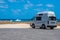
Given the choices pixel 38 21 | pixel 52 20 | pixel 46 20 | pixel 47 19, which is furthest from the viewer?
pixel 38 21

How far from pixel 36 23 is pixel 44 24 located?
1720 mm

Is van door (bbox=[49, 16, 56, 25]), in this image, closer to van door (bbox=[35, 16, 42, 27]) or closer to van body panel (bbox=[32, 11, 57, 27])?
van body panel (bbox=[32, 11, 57, 27])

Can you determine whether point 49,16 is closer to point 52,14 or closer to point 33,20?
point 52,14

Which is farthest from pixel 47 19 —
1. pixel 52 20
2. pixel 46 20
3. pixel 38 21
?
pixel 38 21

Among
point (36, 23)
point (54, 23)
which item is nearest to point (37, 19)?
point (36, 23)

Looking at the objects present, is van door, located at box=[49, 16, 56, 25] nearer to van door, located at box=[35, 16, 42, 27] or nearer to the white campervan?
the white campervan

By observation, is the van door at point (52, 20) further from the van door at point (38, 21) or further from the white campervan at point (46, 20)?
the van door at point (38, 21)

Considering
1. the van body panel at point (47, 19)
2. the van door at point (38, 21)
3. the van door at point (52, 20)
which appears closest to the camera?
the van body panel at point (47, 19)

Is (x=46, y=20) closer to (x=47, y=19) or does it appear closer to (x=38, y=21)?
(x=47, y=19)

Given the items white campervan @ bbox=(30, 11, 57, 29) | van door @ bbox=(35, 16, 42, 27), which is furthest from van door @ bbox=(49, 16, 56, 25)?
van door @ bbox=(35, 16, 42, 27)

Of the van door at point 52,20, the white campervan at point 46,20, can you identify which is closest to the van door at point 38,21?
the white campervan at point 46,20

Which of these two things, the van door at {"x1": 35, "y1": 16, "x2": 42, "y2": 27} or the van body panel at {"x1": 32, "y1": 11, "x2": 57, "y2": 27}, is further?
the van door at {"x1": 35, "y1": 16, "x2": 42, "y2": 27}

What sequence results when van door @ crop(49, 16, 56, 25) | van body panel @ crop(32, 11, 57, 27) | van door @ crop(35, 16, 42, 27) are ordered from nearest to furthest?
van body panel @ crop(32, 11, 57, 27) → van door @ crop(49, 16, 56, 25) → van door @ crop(35, 16, 42, 27)

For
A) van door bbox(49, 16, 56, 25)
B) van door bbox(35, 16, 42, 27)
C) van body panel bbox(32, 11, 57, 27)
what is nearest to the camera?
van body panel bbox(32, 11, 57, 27)
